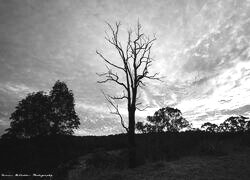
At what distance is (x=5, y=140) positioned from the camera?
2808cm

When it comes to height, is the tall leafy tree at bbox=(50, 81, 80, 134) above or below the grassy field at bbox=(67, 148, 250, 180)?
above

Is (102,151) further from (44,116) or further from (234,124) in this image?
(234,124)

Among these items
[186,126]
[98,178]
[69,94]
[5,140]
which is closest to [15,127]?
[5,140]

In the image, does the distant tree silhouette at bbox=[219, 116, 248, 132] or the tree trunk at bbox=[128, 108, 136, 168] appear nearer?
the tree trunk at bbox=[128, 108, 136, 168]

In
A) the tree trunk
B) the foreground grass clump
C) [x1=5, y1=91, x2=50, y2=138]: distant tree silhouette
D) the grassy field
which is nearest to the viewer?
the grassy field

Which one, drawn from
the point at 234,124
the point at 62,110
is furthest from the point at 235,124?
the point at 62,110

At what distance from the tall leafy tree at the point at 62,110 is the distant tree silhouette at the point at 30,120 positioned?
1.09m

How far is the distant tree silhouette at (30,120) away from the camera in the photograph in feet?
101

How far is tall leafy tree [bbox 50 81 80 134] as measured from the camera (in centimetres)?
3095

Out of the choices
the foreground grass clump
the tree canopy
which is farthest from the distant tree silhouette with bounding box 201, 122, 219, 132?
the foreground grass clump

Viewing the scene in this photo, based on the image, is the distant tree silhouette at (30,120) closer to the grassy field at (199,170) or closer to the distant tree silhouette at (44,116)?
the distant tree silhouette at (44,116)

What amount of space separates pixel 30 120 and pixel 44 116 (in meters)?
2.21

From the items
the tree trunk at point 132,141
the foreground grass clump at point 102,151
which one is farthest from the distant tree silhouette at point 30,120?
the tree trunk at point 132,141

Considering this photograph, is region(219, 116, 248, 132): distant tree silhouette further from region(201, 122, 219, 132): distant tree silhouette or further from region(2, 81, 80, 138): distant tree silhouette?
region(2, 81, 80, 138): distant tree silhouette
